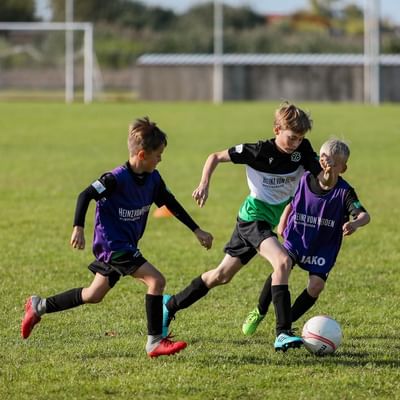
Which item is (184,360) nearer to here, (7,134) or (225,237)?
(225,237)

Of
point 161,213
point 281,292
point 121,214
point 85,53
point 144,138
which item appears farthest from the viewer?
point 85,53

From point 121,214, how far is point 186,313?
1.60m

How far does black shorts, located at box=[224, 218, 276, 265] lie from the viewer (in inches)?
272

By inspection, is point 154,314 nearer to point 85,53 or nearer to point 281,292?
point 281,292

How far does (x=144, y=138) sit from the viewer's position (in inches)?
249

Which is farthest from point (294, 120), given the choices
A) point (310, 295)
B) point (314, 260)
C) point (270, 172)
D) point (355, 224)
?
point (310, 295)

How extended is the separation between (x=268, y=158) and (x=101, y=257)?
53.0 inches

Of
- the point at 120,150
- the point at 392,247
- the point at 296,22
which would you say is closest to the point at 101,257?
the point at 392,247

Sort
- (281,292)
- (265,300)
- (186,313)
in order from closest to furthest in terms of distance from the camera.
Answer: (281,292) < (265,300) < (186,313)

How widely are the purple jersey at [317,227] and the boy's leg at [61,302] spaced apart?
128 centimetres

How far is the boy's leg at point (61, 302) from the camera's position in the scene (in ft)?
21.6

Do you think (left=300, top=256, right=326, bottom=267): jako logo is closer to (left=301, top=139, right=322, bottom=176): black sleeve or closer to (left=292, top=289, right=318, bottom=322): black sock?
(left=292, top=289, right=318, bottom=322): black sock

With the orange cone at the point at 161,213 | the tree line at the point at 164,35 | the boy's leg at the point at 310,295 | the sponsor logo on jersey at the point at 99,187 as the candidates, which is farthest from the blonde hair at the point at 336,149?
the tree line at the point at 164,35

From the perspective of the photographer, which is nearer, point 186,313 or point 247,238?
point 247,238
